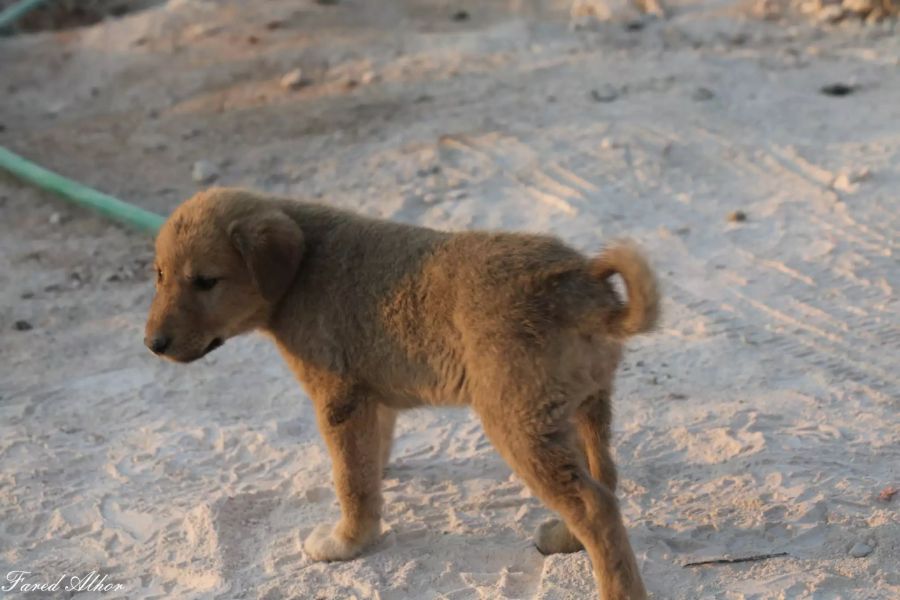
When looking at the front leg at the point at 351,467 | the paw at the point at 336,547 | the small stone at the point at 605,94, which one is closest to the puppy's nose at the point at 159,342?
the front leg at the point at 351,467

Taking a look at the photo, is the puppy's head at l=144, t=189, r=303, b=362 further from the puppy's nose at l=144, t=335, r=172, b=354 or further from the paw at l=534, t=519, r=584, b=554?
the paw at l=534, t=519, r=584, b=554

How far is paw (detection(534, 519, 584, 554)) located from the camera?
4.93m

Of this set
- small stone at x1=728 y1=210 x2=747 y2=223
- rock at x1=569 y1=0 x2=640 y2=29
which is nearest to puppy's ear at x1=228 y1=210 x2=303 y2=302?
small stone at x1=728 y1=210 x2=747 y2=223

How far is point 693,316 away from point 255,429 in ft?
9.57

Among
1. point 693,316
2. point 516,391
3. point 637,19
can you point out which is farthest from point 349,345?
point 637,19

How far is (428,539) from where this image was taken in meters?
5.18

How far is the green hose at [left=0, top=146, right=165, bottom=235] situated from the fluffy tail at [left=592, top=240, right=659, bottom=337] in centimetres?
530

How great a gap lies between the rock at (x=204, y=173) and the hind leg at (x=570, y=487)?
6.37 meters

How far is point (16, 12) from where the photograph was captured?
564 inches

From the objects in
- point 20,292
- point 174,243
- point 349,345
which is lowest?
point 20,292

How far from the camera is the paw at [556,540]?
16.2ft

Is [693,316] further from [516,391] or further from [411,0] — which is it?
[411,0]

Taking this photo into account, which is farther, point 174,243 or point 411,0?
point 411,0

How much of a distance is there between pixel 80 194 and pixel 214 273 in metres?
5.03
